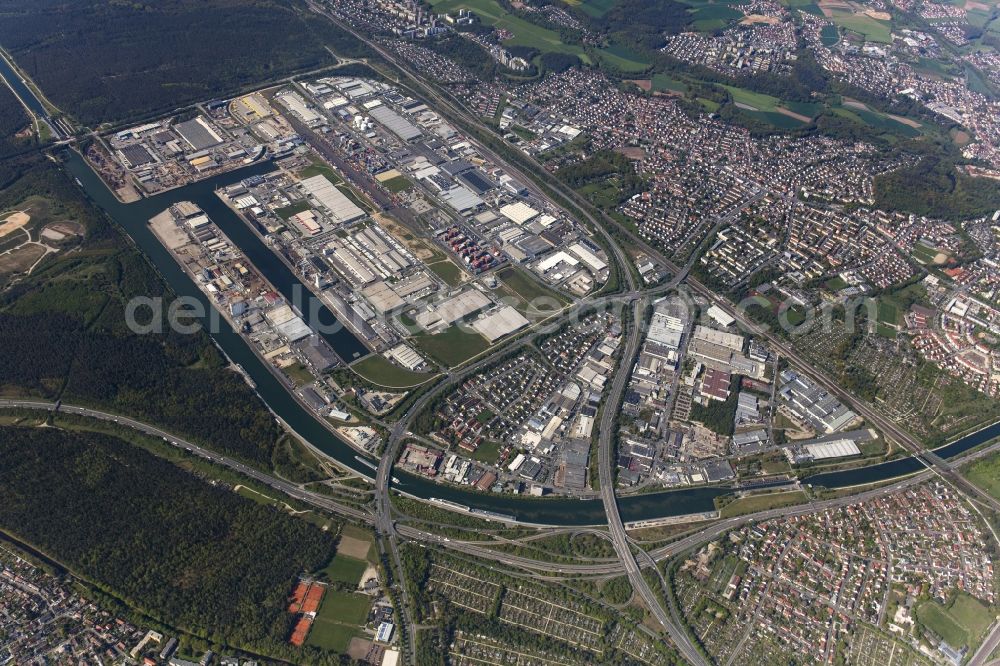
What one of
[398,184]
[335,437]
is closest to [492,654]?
[335,437]

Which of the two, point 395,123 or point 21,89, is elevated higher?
point 21,89

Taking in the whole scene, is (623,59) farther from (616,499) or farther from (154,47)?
(616,499)

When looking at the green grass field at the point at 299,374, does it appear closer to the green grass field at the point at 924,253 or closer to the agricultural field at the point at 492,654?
the agricultural field at the point at 492,654

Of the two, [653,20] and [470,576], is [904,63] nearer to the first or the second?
[653,20]

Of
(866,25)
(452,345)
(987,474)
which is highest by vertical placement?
(866,25)

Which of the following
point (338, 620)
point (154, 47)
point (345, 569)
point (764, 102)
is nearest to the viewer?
point (338, 620)

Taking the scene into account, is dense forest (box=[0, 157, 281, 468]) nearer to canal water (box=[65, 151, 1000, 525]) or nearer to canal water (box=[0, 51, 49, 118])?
canal water (box=[65, 151, 1000, 525])
